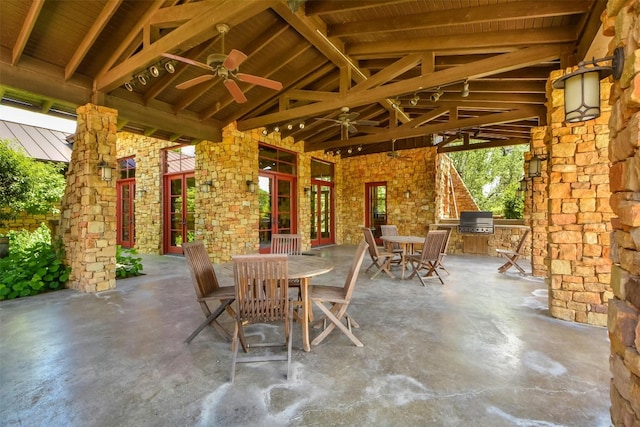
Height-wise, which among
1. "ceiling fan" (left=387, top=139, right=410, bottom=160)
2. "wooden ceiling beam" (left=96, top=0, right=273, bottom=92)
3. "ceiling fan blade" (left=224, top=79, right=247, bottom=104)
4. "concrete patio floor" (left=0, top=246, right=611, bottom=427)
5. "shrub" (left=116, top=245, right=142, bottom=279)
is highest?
"wooden ceiling beam" (left=96, top=0, right=273, bottom=92)

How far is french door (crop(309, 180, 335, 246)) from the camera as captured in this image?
9633mm

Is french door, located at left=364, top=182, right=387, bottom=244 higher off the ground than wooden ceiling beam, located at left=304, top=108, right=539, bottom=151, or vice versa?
wooden ceiling beam, located at left=304, top=108, right=539, bottom=151

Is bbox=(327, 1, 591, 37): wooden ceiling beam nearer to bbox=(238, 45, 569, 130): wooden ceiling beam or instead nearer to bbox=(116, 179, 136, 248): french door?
bbox=(238, 45, 569, 130): wooden ceiling beam

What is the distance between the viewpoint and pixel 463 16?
138 inches

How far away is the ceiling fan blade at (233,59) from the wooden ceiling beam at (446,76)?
2.22 metres

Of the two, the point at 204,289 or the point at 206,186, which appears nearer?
the point at 204,289

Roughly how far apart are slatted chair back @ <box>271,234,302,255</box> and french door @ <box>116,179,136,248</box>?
275 inches

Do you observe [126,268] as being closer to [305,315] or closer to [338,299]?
[305,315]

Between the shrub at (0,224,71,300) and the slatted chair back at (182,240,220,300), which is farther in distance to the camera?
the shrub at (0,224,71,300)

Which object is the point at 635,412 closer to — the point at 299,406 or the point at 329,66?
the point at 299,406

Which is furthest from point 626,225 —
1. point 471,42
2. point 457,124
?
point 457,124

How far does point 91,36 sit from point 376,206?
8226mm

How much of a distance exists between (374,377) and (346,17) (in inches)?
170

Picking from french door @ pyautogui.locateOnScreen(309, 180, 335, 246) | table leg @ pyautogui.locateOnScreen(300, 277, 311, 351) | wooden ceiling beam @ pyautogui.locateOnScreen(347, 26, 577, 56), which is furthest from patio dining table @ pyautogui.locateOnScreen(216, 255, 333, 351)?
french door @ pyautogui.locateOnScreen(309, 180, 335, 246)
